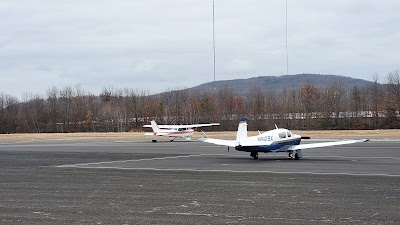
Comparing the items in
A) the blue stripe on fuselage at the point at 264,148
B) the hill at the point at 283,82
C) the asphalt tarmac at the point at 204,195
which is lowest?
the asphalt tarmac at the point at 204,195

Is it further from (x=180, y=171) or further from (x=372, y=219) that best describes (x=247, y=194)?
(x=180, y=171)

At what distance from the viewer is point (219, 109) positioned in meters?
116

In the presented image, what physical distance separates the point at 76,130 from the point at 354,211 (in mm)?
111181

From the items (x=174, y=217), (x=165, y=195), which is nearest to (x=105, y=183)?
(x=165, y=195)

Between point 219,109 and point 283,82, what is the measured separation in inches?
2277

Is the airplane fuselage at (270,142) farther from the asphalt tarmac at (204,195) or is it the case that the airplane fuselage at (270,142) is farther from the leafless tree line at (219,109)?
the leafless tree line at (219,109)

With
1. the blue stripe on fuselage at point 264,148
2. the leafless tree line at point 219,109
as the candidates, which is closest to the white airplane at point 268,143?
the blue stripe on fuselage at point 264,148

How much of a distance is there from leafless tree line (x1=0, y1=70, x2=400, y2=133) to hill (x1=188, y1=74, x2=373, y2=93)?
12.6 ft

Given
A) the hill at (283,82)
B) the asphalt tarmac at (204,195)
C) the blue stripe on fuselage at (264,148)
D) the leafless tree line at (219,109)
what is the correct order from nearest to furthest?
the asphalt tarmac at (204,195), the blue stripe on fuselage at (264,148), the leafless tree line at (219,109), the hill at (283,82)

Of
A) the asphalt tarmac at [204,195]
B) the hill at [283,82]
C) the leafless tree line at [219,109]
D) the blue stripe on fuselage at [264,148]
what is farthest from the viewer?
the hill at [283,82]

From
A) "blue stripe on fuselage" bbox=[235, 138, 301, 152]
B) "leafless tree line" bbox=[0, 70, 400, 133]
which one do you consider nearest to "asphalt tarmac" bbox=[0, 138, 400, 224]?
"blue stripe on fuselage" bbox=[235, 138, 301, 152]

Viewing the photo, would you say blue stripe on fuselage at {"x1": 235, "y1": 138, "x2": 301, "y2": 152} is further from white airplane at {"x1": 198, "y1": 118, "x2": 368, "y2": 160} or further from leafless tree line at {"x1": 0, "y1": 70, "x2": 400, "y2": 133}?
leafless tree line at {"x1": 0, "y1": 70, "x2": 400, "y2": 133}

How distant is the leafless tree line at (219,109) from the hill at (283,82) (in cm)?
385

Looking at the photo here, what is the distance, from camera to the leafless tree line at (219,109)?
334 ft
